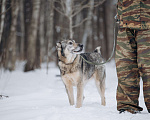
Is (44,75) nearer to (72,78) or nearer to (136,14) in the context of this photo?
(72,78)

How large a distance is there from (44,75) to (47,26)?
7284 mm

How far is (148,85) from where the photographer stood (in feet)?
7.95

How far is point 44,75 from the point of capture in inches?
331

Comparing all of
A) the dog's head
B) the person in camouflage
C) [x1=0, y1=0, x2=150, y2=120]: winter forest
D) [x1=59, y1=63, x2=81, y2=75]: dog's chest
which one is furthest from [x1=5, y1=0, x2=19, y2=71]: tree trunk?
the person in camouflage

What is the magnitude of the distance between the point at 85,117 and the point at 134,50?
3.79ft

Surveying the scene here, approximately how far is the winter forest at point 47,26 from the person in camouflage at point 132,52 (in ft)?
11.0

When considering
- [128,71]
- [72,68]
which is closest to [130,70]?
[128,71]

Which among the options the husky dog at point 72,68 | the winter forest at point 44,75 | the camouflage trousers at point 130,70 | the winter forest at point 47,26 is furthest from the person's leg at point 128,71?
the winter forest at point 47,26

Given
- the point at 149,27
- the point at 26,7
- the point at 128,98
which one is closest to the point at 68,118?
the point at 128,98

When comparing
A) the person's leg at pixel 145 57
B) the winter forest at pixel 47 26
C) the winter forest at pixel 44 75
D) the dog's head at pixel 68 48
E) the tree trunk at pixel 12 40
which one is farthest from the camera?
the tree trunk at pixel 12 40

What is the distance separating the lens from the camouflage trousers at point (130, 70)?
2453 mm

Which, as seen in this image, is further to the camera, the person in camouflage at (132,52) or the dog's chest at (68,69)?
the dog's chest at (68,69)

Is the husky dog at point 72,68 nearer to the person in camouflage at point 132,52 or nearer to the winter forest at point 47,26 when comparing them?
the person in camouflage at point 132,52

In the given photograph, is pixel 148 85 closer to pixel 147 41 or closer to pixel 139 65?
pixel 139 65
